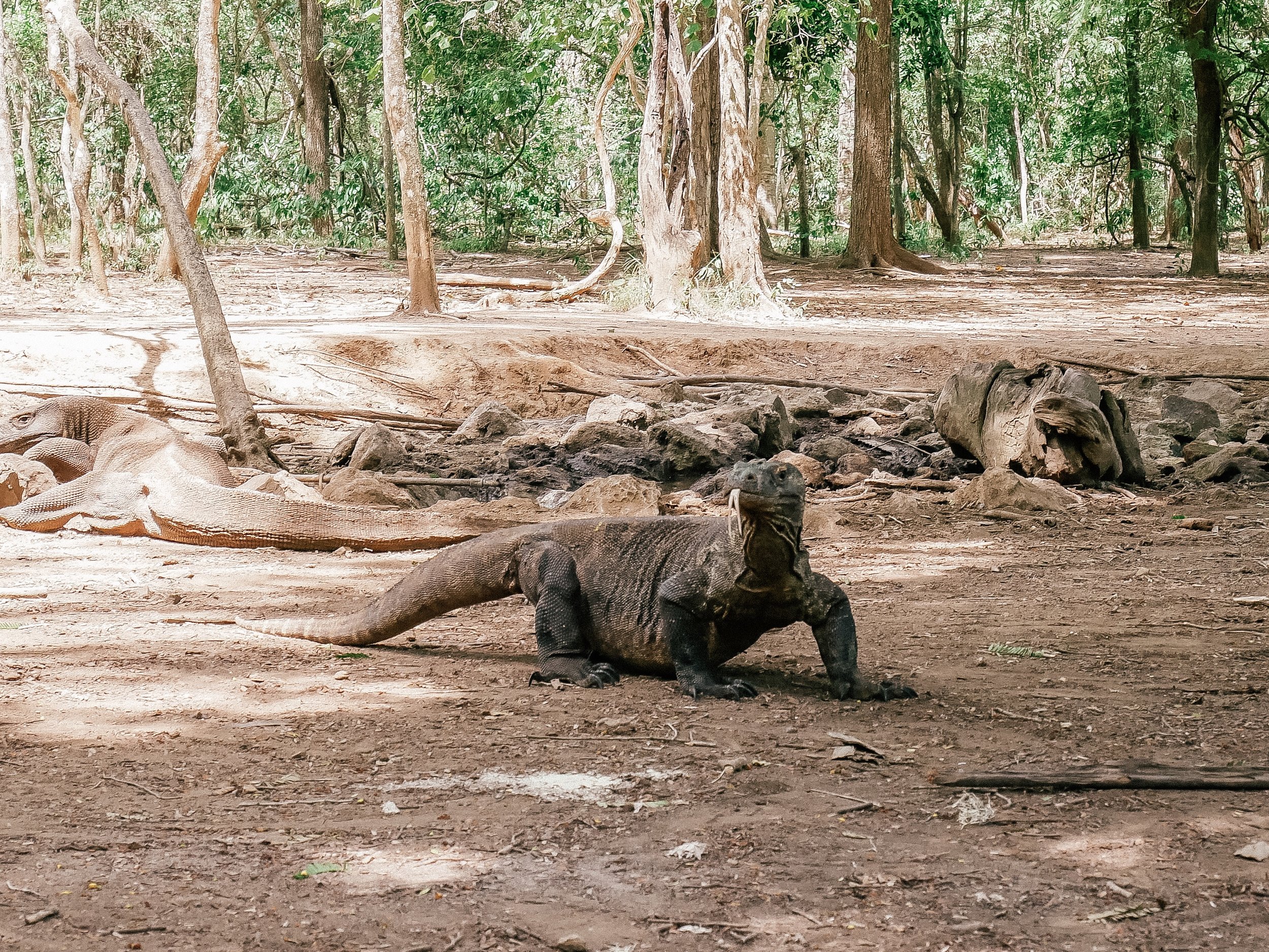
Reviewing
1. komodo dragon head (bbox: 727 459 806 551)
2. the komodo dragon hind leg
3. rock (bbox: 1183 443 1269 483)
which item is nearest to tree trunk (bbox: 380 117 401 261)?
rock (bbox: 1183 443 1269 483)

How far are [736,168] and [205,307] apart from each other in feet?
23.5

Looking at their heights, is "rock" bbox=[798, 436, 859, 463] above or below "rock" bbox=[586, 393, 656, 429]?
below

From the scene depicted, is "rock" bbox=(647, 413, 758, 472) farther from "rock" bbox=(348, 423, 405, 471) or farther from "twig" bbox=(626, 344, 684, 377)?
"twig" bbox=(626, 344, 684, 377)

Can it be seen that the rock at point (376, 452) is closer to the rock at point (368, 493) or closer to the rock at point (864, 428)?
the rock at point (368, 493)

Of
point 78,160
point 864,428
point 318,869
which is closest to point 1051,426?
point 864,428

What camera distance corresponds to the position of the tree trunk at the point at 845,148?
2908cm

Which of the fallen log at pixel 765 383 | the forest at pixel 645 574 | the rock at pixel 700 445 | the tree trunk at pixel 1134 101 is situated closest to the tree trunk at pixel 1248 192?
the tree trunk at pixel 1134 101

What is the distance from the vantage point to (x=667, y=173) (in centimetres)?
1384

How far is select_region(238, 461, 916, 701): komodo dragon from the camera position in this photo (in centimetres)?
348

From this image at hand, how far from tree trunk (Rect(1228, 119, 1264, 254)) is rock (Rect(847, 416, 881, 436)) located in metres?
18.9

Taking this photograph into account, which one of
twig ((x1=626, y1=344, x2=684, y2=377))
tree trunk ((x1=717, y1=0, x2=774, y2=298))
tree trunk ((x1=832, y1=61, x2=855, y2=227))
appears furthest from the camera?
tree trunk ((x1=832, y1=61, x2=855, y2=227))

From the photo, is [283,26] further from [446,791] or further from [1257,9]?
[446,791]

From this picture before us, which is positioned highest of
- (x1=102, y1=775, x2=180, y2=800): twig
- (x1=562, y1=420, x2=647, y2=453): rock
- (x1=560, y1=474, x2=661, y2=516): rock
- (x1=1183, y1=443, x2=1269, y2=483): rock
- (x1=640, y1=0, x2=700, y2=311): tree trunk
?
(x1=640, y1=0, x2=700, y2=311): tree trunk

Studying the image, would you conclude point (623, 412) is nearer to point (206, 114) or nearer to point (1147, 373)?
point (1147, 373)
